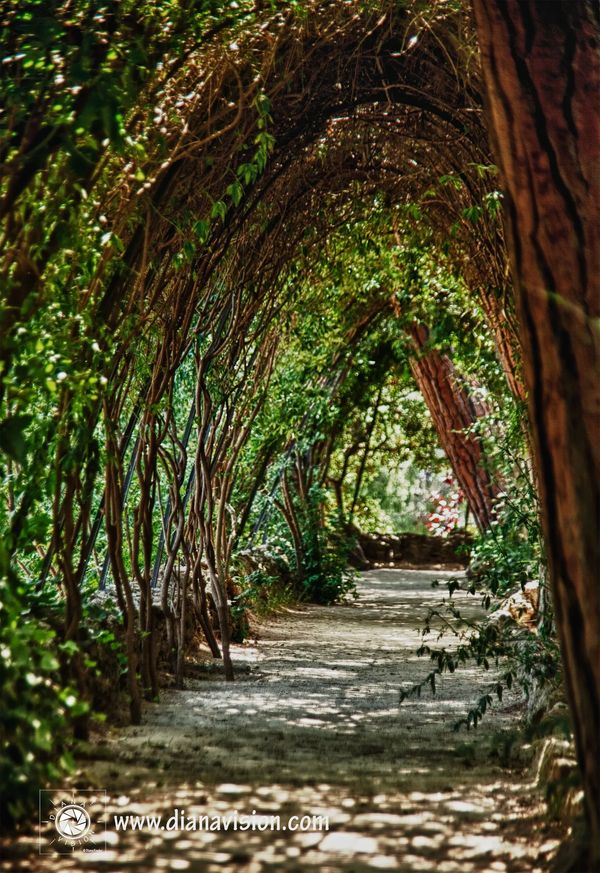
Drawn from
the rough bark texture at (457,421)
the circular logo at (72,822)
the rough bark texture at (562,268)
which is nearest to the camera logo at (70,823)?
the circular logo at (72,822)

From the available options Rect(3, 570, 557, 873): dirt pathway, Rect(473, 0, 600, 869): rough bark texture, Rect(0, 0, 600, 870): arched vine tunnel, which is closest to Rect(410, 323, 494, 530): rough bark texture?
Rect(0, 0, 600, 870): arched vine tunnel

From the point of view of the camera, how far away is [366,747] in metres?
3.54

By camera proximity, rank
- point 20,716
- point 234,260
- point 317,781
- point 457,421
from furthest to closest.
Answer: point 457,421
point 234,260
point 317,781
point 20,716

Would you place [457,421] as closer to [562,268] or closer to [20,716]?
[562,268]

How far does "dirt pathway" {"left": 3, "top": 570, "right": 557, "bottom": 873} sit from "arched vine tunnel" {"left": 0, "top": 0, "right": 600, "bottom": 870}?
24cm

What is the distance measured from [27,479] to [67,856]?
4.35 feet

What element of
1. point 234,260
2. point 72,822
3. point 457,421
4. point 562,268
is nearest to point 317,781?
point 72,822

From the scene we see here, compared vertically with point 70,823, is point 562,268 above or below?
above

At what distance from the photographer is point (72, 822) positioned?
239cm

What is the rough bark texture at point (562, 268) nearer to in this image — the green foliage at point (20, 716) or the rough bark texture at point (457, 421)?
the green foliage at point (20, 716)

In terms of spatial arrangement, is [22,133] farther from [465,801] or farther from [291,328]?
[291,328]

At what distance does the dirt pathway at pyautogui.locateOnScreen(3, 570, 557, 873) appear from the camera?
7.25 ft

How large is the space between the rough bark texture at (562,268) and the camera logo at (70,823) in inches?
47.1

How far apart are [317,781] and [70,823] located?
0.86m
